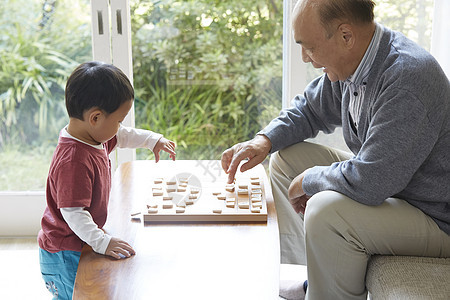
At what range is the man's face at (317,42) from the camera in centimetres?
176

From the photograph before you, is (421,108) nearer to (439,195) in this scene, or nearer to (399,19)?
(439,195)

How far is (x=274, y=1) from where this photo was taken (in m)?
2.73

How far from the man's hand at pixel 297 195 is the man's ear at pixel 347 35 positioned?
1.38 ft

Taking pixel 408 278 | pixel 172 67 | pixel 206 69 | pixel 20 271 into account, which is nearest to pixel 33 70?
pixel 172 67

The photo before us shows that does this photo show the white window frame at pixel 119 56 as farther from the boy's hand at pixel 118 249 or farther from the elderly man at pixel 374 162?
the boy's hand at pixel 118 249

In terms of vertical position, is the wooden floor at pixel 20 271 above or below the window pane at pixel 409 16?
below

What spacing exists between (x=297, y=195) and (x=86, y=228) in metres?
0.70

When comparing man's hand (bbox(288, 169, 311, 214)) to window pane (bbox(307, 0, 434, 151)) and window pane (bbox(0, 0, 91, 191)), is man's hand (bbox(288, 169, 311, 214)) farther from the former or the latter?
window pane (bbox(0, 0, 91, 191))

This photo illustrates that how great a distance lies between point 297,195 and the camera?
74.0 inches

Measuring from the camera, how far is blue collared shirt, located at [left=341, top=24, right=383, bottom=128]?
5.74ft

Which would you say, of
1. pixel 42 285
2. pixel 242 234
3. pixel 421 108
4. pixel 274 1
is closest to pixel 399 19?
pixel 274 1

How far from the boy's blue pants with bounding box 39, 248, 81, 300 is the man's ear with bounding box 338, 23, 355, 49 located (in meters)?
1.02

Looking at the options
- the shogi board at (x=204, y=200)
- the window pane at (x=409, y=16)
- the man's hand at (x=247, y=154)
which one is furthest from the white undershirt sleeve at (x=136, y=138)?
the window pane at (x=409, y=16)

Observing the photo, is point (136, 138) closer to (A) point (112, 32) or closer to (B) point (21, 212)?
(A) point (112, 32)
